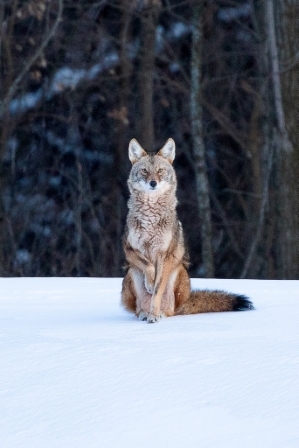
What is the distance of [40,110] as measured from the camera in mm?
19625

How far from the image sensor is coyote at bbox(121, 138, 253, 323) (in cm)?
721

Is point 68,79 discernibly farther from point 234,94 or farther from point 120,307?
point 120,307

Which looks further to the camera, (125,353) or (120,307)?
(120,307)

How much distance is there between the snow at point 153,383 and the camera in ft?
13.2

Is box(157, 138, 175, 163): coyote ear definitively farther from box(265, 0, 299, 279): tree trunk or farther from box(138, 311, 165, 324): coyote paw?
box(265, 0, 299, 279): tree trunk

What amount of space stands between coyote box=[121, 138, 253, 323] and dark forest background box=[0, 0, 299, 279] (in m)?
9.22

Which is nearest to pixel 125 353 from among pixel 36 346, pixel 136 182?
pixel 36 346

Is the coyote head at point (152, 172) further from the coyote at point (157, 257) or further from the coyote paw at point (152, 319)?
the coyote paw at point (152, 319)

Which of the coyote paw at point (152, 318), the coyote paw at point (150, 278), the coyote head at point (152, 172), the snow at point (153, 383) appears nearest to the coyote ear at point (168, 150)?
the coyote head at point (152, 172)

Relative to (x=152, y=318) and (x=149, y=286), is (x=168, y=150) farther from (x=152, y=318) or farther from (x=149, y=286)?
(x=152, y=318)

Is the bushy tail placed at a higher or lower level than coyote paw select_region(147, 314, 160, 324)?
higher

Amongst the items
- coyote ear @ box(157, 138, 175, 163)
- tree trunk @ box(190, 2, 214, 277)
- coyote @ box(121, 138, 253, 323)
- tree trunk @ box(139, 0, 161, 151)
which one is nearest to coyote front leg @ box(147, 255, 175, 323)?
coyote @ box(121, 138, 253, 323)

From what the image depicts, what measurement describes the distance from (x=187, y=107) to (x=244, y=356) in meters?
15.4

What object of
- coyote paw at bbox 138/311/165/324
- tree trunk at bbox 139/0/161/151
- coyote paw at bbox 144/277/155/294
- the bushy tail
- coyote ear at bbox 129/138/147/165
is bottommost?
coyote paw at bbox 138/311/165/324
